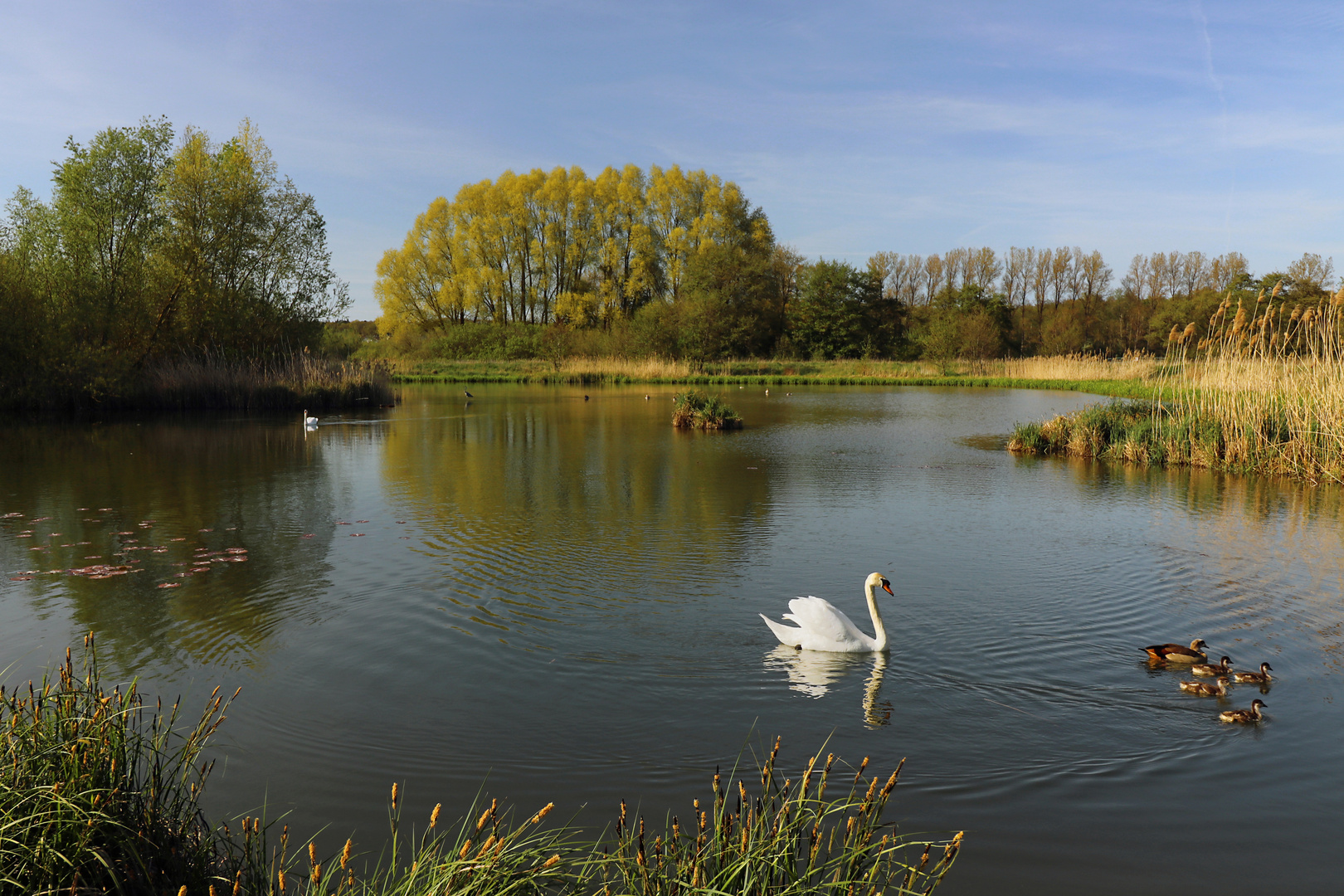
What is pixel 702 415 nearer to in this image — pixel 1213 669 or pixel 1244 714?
pixel 1213 669

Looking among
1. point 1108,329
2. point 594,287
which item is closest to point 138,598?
point 594,287

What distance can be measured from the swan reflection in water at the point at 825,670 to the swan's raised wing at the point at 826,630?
0.07 m

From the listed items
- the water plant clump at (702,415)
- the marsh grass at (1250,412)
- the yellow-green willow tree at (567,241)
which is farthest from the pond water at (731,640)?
the yellow-green willow tree at (567,241)

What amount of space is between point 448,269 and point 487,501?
162 ft

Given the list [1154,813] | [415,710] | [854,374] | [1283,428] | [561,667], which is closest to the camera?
[1154,813]

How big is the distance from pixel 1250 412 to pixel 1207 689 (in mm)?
10804

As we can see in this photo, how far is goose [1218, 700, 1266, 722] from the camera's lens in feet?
15.3

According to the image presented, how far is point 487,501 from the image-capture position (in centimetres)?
1138

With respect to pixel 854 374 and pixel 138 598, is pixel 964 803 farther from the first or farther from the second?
pixel 854 374

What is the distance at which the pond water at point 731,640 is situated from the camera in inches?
152

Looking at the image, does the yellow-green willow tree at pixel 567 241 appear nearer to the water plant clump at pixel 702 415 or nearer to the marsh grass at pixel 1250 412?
→ the water plant clump at pixel 702 415

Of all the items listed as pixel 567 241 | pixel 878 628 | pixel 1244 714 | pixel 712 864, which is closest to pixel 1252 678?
pixel 1244 714

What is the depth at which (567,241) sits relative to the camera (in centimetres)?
5691

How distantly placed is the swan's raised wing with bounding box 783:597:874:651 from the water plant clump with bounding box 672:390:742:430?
49.9 feet
